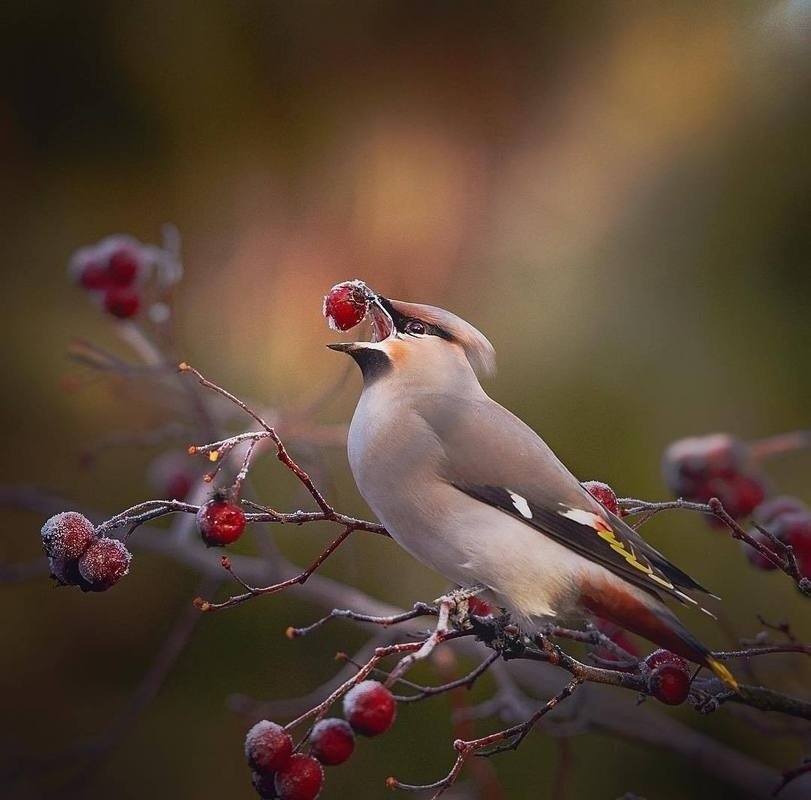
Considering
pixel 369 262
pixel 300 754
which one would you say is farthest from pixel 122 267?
pixel 300 754

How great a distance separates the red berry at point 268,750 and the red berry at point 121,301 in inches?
32.6

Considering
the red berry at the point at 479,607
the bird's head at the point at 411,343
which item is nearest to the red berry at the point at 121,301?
the bird's head at the point at 411,343

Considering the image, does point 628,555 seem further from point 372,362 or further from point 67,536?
point 67,536

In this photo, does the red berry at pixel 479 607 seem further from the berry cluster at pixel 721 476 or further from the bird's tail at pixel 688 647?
the berry cluster at pixel 721 476

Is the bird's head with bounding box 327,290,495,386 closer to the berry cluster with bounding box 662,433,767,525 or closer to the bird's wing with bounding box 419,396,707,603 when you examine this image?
the bird's wing with bounding box 419,396,707,603

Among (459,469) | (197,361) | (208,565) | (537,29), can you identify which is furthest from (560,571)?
(537,29)

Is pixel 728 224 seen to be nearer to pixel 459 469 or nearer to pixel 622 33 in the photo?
pixel 622 33

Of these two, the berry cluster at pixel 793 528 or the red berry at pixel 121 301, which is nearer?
the berry cluster at pixel 793 528

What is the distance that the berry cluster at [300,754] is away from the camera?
2.56 feet

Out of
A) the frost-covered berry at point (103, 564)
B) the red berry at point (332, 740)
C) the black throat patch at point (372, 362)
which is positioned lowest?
the red berry at point (332, 740)

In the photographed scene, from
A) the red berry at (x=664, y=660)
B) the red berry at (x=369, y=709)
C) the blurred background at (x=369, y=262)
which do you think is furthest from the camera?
the blurred background at (x=369, y=262)

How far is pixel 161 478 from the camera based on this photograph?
177 centimetres

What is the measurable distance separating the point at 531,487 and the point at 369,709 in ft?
0.88

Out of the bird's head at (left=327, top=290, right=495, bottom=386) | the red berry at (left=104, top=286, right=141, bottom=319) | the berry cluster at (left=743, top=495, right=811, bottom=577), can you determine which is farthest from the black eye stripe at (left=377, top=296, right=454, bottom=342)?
the red berry at (left=104, top=286, right=141, bottom=319)
